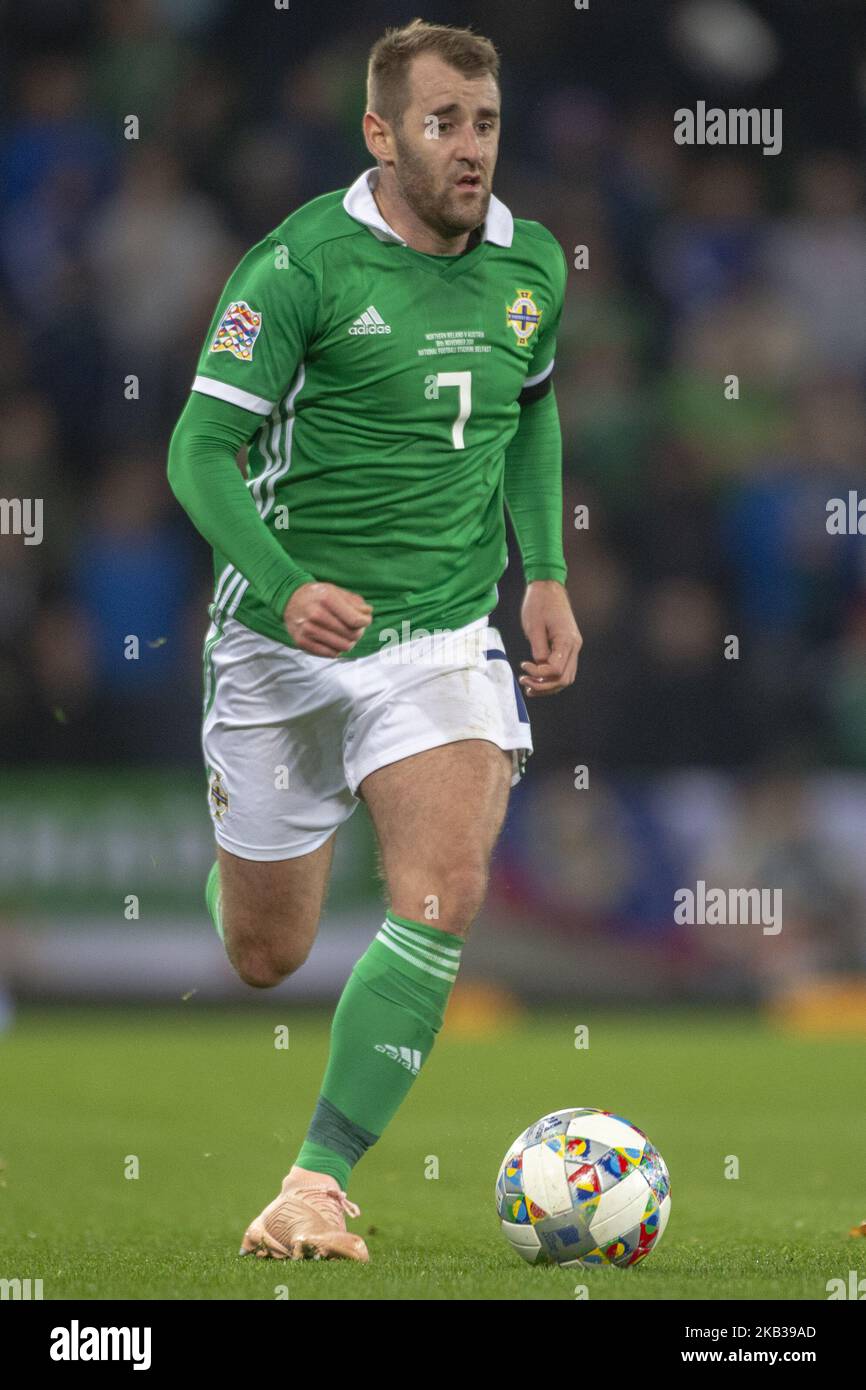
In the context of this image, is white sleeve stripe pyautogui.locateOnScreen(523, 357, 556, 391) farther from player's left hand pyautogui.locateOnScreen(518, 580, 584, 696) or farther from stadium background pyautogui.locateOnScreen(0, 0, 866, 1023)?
stadium background pyautogui.locateOnScreen(0, 0, 866, 1023)

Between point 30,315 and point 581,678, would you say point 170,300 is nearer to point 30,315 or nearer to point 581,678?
point 30,315

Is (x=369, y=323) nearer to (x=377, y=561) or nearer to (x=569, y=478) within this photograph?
(x=377, y=561)

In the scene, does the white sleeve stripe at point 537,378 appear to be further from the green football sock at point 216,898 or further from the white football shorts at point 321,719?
the green football sock at point 216,898

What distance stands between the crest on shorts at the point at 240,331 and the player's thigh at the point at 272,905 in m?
1.25

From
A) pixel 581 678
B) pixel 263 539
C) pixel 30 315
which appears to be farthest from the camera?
pixel 30 315

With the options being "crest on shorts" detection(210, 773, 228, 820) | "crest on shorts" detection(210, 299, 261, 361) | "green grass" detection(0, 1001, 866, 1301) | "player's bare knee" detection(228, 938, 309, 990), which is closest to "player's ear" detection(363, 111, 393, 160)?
"crest on shorts" detection(210, 299, 261, 361)

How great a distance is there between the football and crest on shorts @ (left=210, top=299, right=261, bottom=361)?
1824 mm

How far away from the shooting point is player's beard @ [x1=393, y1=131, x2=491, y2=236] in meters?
4.88

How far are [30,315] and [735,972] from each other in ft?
17.9

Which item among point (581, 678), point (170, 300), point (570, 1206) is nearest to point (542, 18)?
point (170, 300)

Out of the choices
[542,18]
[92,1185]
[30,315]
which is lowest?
[92,1185]

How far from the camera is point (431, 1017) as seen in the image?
472cm

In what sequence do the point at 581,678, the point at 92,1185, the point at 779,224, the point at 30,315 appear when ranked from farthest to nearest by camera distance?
the point at 779,224, the point at 30,315, the point at 581,678, the point at 92,1185

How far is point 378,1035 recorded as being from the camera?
468cm
